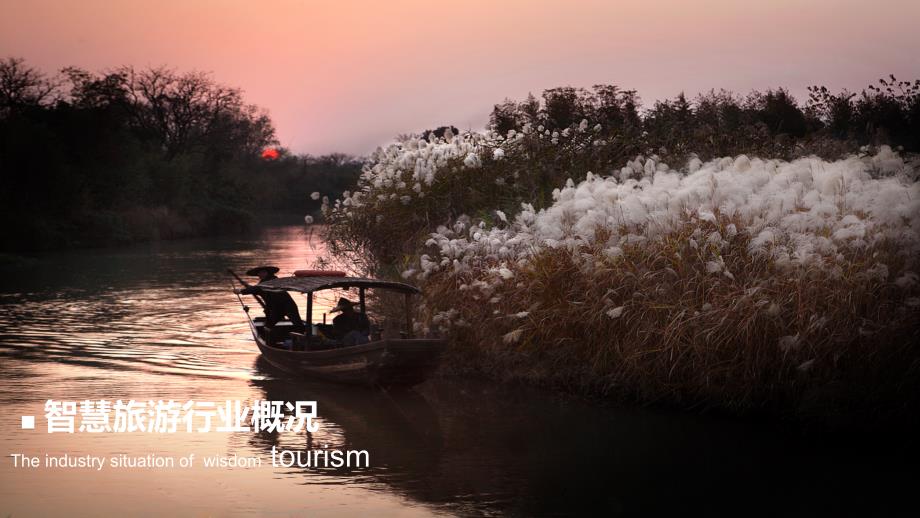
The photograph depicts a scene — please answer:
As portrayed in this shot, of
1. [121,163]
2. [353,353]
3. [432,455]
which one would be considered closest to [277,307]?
[353,353]

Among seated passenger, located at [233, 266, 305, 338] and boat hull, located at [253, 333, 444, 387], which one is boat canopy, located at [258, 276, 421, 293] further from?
seated passenger, located at [233, 266, 305, 338]

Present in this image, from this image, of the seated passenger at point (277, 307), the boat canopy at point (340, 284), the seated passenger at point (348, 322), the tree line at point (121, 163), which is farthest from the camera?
the tree line at point (121, 163)

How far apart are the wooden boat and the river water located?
38 centimetres

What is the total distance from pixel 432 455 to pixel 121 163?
179 ft

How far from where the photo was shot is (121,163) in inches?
2464

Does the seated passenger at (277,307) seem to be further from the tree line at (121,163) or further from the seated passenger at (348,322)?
the tree line at (121,163)

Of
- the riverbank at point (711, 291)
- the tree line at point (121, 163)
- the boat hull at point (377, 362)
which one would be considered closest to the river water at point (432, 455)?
the boat hull at point (377, 362)

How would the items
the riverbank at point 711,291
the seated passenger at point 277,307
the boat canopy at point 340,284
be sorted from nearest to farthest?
the riverbank at point 711,291 → the boat canopy at point 340,284 → the seated passenger at point 277,307

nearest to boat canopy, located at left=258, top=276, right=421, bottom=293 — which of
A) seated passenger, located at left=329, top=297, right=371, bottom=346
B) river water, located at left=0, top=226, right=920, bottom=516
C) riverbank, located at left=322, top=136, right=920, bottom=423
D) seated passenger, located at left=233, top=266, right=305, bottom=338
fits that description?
seated passenger, located at left=329, top=297, right=371, bottom=346

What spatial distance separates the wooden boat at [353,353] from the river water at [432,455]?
1.25ft

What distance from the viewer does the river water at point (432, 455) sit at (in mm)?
10711

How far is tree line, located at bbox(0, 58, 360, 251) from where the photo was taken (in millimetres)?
52125

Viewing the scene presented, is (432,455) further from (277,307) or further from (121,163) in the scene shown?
(121,163)

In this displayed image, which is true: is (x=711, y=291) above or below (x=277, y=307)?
above
